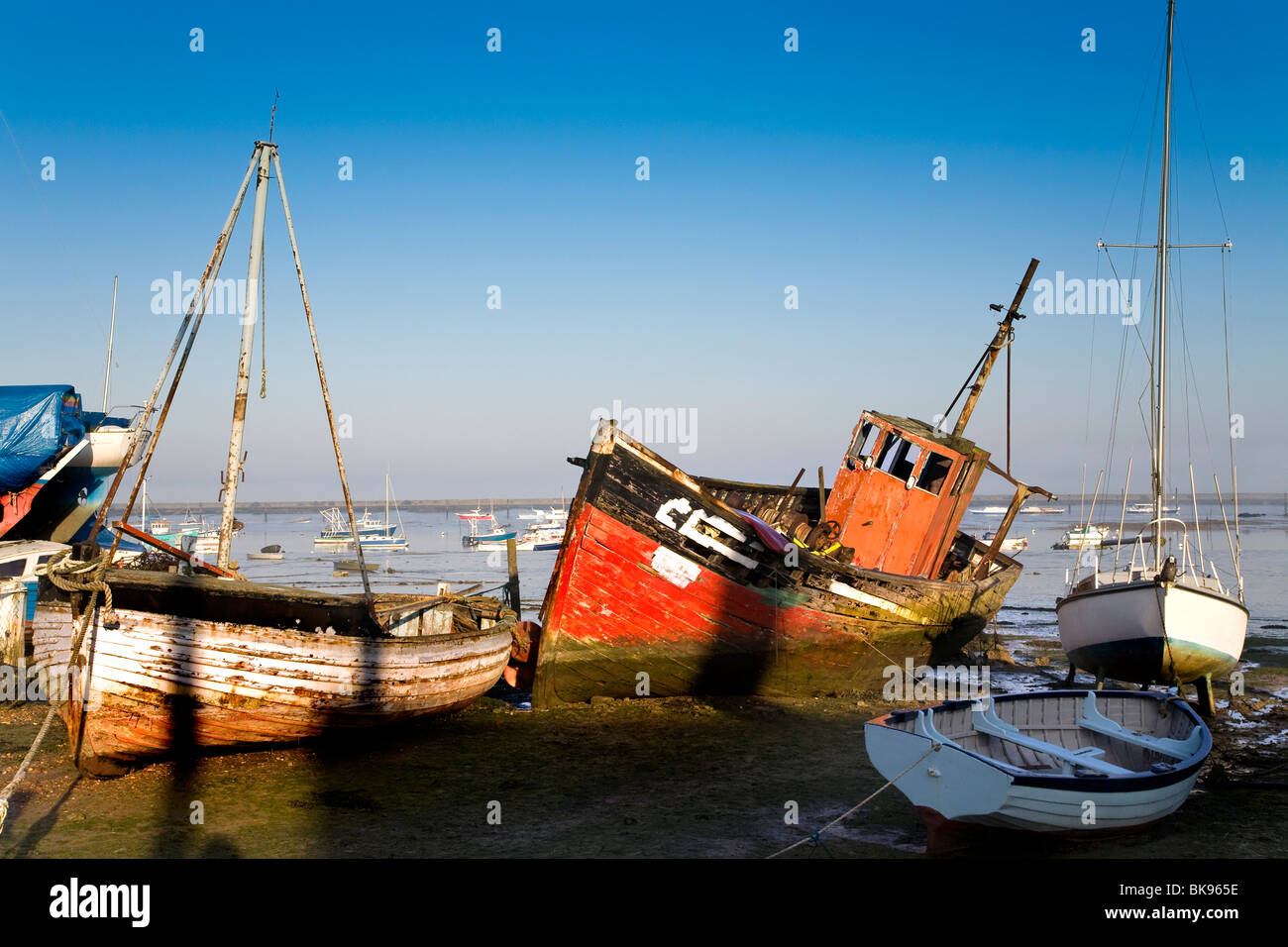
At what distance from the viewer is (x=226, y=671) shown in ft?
30.4

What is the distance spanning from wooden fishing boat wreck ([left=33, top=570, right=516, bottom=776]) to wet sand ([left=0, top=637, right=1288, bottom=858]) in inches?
16.3

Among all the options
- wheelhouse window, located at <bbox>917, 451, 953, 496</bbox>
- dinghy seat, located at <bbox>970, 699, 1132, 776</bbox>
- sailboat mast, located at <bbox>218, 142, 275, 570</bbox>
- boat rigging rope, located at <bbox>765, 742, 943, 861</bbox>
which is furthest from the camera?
wheelhouse window, located at <bbox>917, 451, 953, 496</bbox>

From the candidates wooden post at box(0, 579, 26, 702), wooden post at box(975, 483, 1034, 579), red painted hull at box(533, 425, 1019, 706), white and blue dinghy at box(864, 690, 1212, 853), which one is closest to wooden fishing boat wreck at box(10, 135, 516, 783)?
red painted hull at box(533, 425, 1019, 706)

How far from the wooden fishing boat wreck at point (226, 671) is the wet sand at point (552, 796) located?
41 centimetres

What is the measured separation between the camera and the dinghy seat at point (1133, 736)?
25.8 ft

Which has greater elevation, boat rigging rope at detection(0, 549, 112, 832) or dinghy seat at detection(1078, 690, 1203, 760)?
boat rigging rope at detection(0, 549, 112, 832)

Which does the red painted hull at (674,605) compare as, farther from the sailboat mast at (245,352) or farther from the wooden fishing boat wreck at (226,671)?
the sailboat mast at (245,352)

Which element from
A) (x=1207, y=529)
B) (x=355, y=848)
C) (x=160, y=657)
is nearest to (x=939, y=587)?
(x=355, y=848)

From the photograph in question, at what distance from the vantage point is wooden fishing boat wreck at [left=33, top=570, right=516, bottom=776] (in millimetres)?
8914

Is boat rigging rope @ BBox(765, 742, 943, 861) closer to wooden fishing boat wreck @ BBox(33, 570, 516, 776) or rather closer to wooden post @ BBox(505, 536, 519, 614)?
wooden fishing boat wreck @ BBox(33, 570, 516, 776)

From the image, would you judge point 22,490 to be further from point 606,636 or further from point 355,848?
point 355,848

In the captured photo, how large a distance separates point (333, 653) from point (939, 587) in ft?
29.4

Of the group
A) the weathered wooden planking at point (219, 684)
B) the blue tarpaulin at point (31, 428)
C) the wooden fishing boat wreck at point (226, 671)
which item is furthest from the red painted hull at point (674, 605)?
the blue tarpaulin at point (31, 428)

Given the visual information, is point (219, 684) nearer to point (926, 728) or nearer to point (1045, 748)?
point (926, 728)
